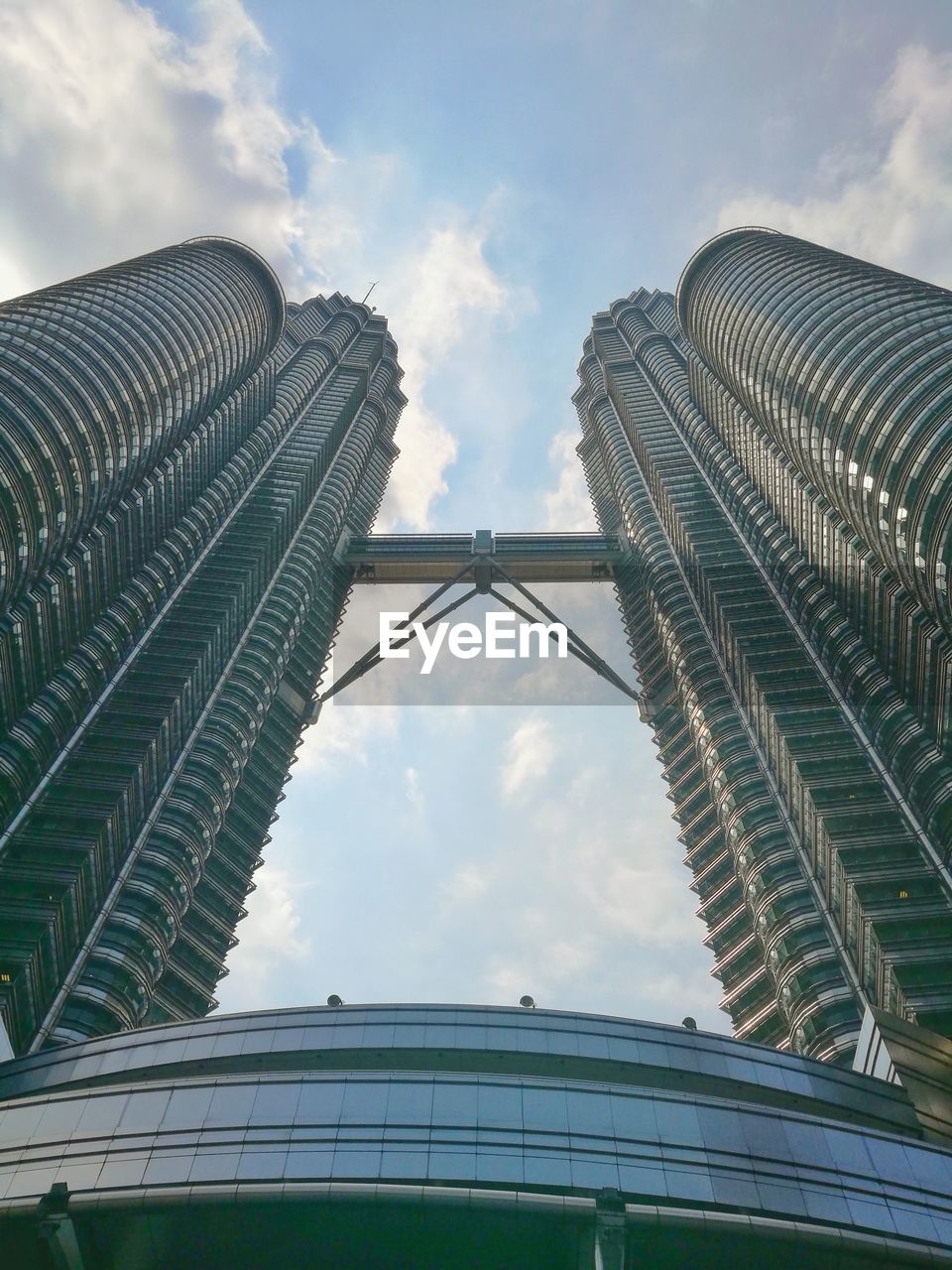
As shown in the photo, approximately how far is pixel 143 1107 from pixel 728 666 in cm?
6100

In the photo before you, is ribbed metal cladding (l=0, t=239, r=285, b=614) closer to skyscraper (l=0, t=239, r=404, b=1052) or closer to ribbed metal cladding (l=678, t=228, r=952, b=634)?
skyscraper (l=0, t=239, r=404, b=1052)

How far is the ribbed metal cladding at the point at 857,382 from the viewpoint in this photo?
186ft

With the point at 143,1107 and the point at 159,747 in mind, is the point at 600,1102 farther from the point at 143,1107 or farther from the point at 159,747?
the point at 159,747

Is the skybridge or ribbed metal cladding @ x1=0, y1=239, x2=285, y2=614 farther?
the skybridge

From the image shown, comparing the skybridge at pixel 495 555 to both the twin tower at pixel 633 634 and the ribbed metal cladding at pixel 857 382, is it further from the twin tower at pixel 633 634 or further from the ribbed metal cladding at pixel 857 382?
the ribbed metal cladding at pixel 857 382

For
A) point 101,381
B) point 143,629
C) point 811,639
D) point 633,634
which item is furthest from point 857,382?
point 143,629

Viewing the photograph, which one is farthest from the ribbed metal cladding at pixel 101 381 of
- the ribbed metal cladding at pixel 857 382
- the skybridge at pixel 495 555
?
the ribbed metal cladding at pixel 857 382

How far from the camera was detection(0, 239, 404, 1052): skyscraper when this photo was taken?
5625 centimetres

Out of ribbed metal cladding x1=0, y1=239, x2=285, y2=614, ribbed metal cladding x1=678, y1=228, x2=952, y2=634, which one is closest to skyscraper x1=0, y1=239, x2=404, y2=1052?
ribbed metal cladding x1=0, y1=239, x2=285, y2=614

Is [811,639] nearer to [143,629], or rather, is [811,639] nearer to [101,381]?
[143,629]

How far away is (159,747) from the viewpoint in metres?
67.8

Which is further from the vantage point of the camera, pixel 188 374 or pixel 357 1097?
pixel 188 374

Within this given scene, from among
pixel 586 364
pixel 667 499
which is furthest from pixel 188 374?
pixel 586 364

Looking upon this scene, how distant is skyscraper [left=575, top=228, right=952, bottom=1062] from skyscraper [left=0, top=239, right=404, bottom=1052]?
121 feet
